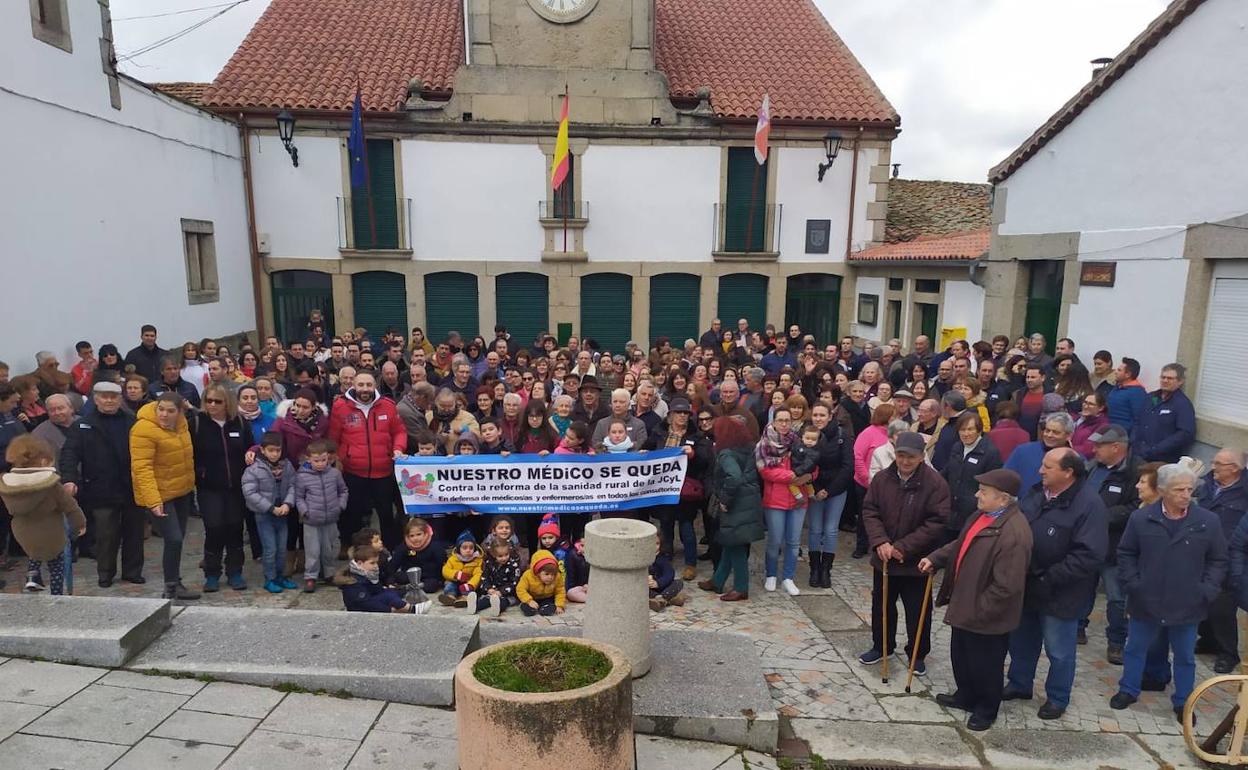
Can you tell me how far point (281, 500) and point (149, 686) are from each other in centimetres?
218

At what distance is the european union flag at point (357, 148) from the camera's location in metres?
15.2

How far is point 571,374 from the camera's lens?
369 inches

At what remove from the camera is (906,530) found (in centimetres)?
560

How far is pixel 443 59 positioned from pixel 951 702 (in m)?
17.1

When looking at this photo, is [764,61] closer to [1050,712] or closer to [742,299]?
[742,299]

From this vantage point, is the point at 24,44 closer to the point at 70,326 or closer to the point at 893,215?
the point at 70,326

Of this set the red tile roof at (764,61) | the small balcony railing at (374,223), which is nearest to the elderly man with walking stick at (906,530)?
the red tile roof at (764,61)

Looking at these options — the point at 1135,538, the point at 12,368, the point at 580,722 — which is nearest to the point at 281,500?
the point at 580,722

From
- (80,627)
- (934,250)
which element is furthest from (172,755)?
(934,250)

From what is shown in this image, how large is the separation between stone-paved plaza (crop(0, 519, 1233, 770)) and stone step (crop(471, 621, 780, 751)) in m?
0.11

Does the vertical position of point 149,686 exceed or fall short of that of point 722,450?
it falls short

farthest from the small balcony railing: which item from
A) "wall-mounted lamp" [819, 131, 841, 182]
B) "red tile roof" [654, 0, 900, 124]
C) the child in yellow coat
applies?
the child in yellow coat

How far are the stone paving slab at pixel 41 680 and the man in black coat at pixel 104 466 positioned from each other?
5.98ft

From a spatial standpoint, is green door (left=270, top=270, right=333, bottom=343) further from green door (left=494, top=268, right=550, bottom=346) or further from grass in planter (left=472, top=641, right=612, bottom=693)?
grass in planter (left=472, top=641, right=612, bottom=693)
